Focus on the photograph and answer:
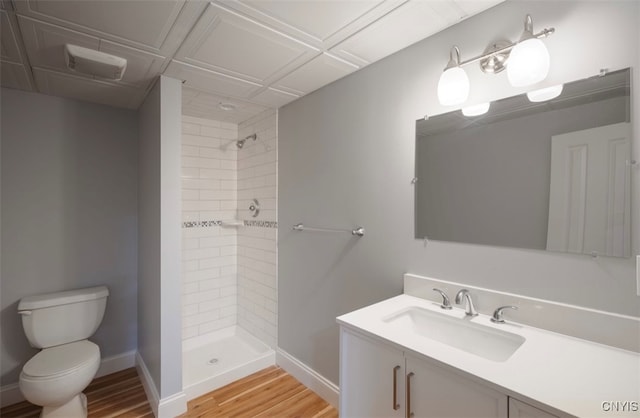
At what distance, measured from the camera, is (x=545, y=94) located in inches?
48.5

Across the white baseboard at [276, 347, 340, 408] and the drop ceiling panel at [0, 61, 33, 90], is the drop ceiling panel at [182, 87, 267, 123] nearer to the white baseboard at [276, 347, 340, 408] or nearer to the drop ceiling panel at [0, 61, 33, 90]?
the drop ceiling panel at [0, 61, 33, 90]

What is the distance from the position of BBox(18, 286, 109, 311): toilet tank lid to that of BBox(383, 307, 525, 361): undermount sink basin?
224 cm

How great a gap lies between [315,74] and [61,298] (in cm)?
242

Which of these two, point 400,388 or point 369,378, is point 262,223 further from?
point 400,388

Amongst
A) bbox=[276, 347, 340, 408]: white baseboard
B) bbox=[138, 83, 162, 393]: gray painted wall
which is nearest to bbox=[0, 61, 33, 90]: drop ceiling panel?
bbox=[138, 83, 162, 393]: gray painted wall

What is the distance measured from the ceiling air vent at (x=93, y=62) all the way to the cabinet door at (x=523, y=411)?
241cm

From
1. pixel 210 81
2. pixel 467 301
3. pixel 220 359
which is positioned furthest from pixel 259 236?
pixel 467 301

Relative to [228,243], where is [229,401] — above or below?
below

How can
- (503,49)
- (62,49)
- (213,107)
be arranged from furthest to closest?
(213,107) < (62,49) < (503,49)

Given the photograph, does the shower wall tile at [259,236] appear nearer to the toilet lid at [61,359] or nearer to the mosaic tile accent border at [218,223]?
the mosaic tile accent border at [218,223]

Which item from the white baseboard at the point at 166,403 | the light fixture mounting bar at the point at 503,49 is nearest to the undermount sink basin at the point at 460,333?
the light fixture mounting bar at the point at 503,49

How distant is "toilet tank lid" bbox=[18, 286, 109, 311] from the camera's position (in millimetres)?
2107

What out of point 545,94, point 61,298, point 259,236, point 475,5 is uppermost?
point 475,5

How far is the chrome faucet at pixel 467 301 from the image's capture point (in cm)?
139
